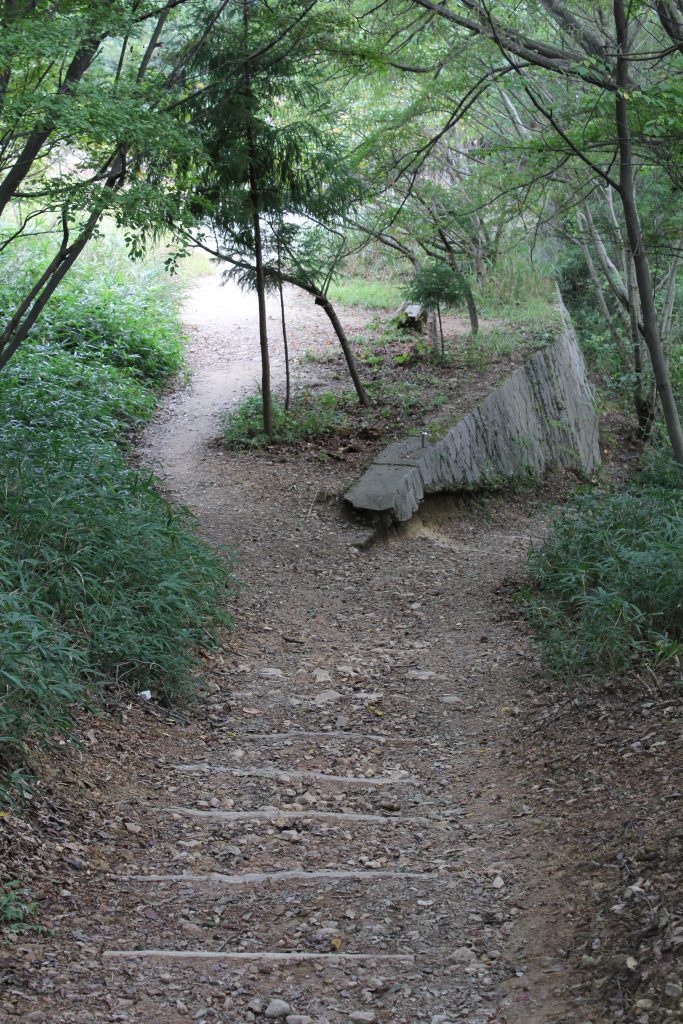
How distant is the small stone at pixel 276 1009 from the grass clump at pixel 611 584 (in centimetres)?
255

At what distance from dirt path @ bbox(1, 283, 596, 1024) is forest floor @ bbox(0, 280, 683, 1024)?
1 centimetres

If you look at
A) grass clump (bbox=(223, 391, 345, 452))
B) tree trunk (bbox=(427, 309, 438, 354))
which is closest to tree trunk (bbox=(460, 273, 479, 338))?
tree trunk (bbox=(427, 309, 438, 354))

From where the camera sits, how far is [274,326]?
1650 cm

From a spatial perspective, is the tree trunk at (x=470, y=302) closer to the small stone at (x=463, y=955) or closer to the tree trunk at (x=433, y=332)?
the tree trunk at (x=433, y=332)

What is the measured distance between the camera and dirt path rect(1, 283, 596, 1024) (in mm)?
2715

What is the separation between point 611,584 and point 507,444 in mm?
5879

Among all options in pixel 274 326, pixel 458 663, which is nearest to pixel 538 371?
pixel 274 326

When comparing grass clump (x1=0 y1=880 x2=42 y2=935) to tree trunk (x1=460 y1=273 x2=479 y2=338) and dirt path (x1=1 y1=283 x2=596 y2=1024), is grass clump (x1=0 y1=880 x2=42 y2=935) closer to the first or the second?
dirt path (x1=1 y1=283 x2=596 y2=1024)

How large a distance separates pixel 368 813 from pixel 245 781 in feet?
2.05

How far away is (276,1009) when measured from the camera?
2635 mm

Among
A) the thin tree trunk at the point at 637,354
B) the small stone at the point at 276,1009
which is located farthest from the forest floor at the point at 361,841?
the thin tree trunk at the point at 637,354

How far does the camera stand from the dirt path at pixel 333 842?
2.71 metres

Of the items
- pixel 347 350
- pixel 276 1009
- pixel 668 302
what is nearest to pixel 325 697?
pixel 276 1009

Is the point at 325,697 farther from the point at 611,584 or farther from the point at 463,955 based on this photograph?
the point at 463,955
